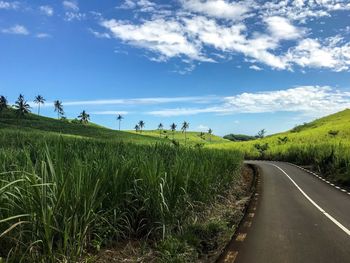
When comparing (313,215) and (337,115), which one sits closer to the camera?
(313,215)

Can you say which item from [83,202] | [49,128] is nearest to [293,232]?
[83,202]

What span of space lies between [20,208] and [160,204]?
→ 300 centimetres

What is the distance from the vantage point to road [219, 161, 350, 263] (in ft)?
26.6

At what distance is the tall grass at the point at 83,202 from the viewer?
228 inches

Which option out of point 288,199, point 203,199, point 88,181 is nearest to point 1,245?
point 88,181

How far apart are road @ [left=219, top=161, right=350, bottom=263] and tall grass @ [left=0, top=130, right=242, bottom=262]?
56.9 inches

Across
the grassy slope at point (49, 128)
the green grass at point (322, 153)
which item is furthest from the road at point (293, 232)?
the grassy slope at point (49, 128)

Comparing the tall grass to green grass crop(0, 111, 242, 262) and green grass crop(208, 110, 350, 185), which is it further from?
green grass crop(208, 110, 350, 185)

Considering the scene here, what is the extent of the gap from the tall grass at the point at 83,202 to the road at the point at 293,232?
145 cm

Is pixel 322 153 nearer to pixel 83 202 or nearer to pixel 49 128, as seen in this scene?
pixel 83 202

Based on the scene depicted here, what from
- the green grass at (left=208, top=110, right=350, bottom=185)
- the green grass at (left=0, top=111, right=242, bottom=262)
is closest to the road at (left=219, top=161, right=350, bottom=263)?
the green grass at (left=0, top=111, right=242, bottom=262)

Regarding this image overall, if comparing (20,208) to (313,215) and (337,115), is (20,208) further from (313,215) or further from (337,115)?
(337,115)

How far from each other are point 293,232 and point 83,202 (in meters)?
5.84

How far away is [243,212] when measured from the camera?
45.8 feet
